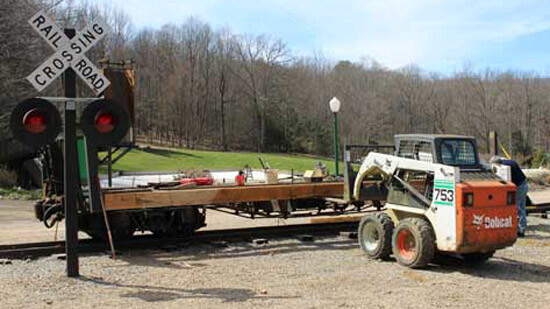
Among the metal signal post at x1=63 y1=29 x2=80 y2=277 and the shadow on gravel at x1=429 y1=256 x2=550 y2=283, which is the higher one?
the metal signal post at x1=63 y1=29 x2=80 y2=277

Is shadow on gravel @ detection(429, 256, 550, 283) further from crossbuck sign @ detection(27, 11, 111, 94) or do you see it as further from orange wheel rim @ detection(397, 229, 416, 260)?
crossbuck sign @ detection(27, 11, 111, 94)

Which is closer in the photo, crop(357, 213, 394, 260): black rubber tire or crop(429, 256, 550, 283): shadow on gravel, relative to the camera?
crop(429, 256, 550, 283): shadow on gravel

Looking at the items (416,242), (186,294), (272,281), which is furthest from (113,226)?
(416,242)

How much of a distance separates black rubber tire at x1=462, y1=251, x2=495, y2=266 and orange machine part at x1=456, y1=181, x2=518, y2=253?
2.28ft

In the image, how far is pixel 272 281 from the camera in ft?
26.5

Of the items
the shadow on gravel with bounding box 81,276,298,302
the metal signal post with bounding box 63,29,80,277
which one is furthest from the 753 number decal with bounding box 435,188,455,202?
the metal signal post with bounding box 63,29,80,277

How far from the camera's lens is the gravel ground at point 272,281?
275 inches

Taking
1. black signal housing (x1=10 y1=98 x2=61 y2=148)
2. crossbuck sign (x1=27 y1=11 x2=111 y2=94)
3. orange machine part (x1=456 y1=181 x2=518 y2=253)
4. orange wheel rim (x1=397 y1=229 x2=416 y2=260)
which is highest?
crossbuck sign (x1=27 y1=11 x2=111 y2=94)

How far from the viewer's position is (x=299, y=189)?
11.7 metres

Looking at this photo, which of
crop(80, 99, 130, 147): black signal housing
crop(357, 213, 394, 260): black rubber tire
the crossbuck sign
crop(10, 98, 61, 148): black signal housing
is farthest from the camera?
crop(357, 213, 394, 260): black rubber tire

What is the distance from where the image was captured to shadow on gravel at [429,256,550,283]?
852 cm

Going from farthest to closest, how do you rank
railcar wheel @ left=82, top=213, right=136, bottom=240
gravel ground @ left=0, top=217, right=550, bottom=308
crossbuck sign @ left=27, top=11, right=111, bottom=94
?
railcar wheel @ left=82, top=213, right=136, bottom=240
crossbuck sign @ left=27, top=11, right=111, bottom=94
gravel ground @ left=0, top=217, right=550, bottom=308

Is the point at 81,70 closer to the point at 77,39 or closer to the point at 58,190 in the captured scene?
the point at 77,39

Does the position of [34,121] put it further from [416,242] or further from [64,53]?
[416,242]
